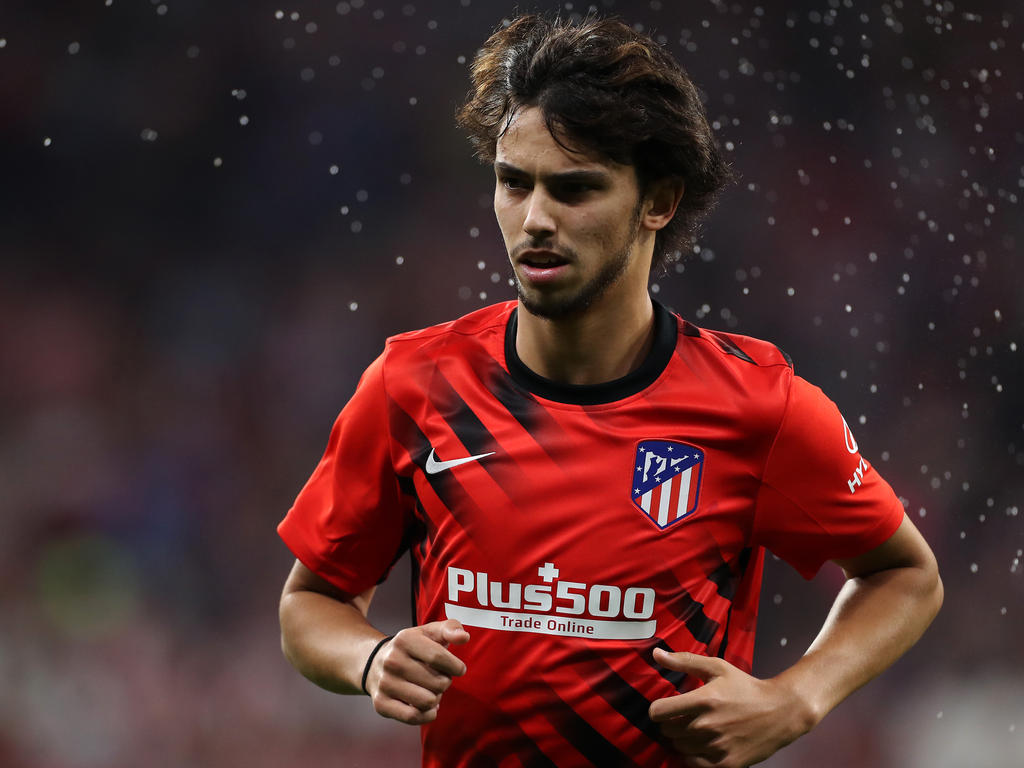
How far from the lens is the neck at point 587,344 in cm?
160

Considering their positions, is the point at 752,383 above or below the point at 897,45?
below

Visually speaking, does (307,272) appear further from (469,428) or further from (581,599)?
(581,599)

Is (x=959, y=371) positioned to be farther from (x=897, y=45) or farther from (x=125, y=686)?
(x=125, y=686)

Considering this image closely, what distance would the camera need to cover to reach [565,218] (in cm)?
150

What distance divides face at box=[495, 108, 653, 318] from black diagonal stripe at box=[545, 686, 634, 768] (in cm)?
55

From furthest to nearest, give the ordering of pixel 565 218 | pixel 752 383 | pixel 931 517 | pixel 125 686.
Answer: pixel 931 517
pixel 125 686
pixel 752 383
pixel 565 218

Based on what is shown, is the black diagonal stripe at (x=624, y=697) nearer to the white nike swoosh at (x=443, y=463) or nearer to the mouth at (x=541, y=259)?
the white nike swoosh at (x=443, y=463)

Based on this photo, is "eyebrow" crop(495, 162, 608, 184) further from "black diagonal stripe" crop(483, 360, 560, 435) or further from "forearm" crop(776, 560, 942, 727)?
"forearm" crop(776, 560, 942, 727)

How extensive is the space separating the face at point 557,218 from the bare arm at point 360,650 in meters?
0.48

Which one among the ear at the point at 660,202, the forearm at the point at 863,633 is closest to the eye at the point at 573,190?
the ear at the point at 660,202

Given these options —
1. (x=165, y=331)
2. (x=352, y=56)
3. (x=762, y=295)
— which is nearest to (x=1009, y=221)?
(x=762, y=295)

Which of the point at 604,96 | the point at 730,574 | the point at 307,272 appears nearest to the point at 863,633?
the point at 730,574

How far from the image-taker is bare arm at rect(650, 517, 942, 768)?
1.43 m

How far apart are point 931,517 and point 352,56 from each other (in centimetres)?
308
